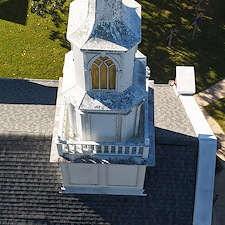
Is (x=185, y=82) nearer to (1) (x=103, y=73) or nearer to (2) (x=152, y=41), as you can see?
(1) (x=103, y=73)

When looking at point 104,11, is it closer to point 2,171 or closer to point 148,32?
point 2,171

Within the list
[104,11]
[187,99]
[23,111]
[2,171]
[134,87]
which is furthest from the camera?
[187,99]

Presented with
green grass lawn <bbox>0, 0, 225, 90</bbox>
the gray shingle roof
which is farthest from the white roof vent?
green grass lawn <bbox>0, 0, 225, 90</bbox>

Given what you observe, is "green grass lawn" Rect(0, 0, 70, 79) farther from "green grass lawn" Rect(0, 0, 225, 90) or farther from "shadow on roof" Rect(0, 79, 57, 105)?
"shadow on roof" Rect(0, 79, 57, 105)

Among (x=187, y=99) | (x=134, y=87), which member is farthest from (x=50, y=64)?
(x=134, y=87)

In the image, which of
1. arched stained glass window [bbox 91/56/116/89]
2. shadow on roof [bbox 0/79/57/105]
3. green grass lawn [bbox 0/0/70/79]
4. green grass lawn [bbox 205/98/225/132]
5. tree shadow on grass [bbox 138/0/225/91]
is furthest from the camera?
tree shadow on grass [bbox 138/0/225/91]
